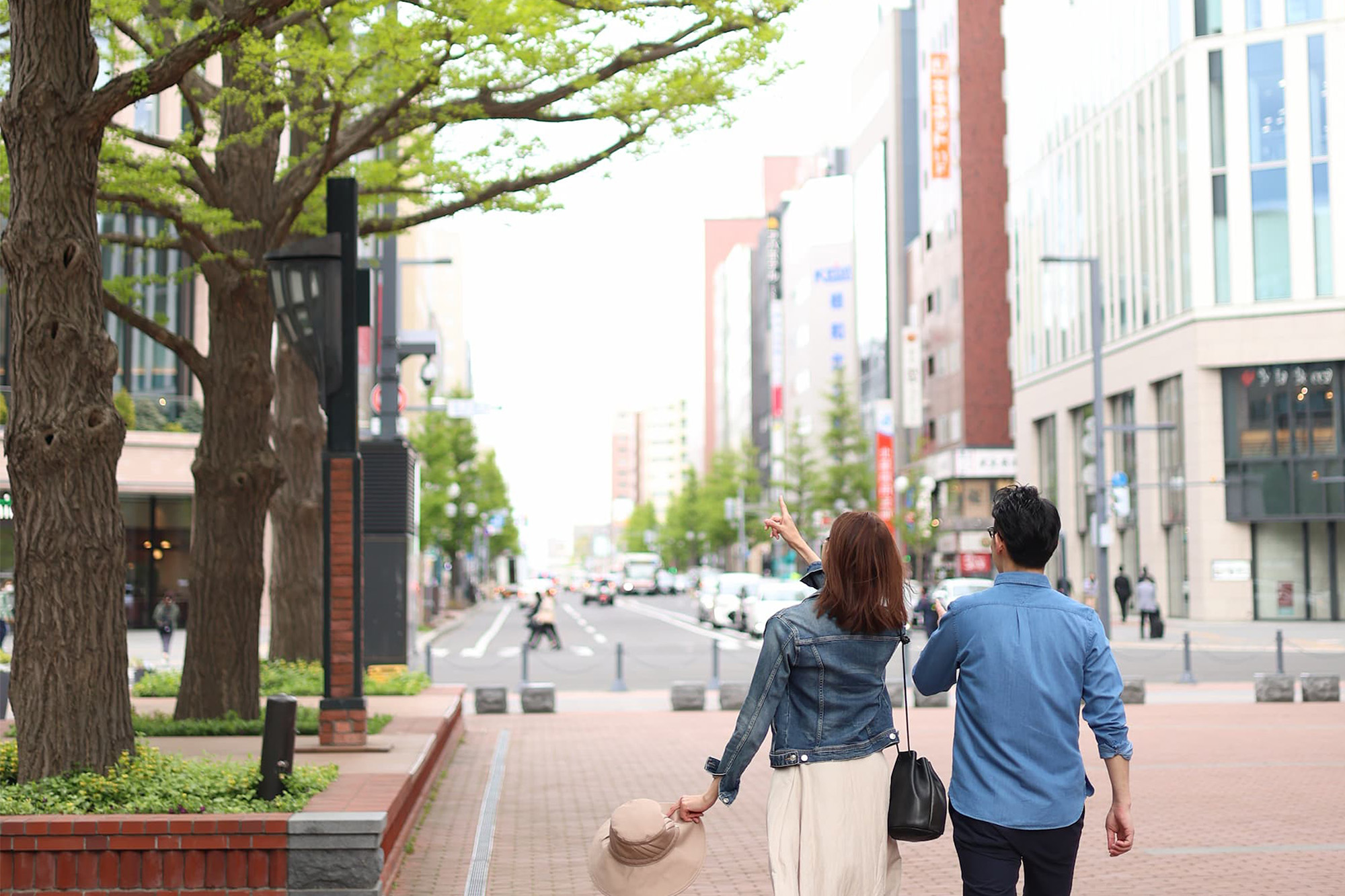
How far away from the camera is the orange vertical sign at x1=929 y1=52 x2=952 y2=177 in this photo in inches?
2936

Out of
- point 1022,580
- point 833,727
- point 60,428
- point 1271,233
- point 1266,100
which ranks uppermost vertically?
point 1266,100

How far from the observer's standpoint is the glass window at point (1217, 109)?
161 ft

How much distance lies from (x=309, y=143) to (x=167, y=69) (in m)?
7.18

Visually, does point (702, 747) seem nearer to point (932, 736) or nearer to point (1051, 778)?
point (932, 736)

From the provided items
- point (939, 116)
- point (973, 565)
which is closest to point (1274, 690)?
point (973, 565)

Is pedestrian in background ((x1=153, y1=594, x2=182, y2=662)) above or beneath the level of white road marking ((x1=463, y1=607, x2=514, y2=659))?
above

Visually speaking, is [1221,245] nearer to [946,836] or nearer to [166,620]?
[166,620]

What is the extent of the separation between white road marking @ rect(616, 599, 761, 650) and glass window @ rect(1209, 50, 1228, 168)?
824 inches

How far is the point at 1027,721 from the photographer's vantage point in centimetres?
461

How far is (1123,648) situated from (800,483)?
48.6 m

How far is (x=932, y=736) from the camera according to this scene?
17109 millimetres

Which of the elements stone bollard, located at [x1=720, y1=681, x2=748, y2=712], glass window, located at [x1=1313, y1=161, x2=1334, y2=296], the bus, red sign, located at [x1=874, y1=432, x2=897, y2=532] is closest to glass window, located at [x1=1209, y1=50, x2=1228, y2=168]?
glass window, located at [x1=1313, y1=161, x2=1334, y2=296]

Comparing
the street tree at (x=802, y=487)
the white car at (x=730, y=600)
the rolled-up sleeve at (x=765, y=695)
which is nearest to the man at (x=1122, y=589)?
the white car at (x=730, y=600)

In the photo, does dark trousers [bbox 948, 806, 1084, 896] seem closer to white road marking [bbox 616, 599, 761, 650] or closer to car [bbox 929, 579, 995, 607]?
white road marking [bbox 616, 599, 761, 650]
